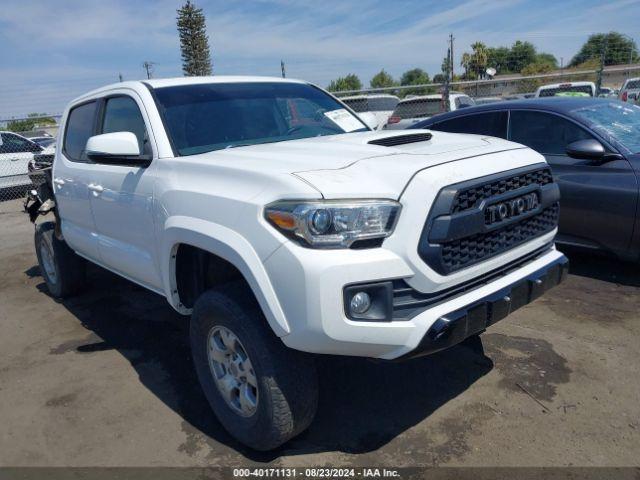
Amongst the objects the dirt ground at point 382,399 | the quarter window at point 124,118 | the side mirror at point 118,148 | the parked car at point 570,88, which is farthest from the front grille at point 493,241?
the parked car at point 570,88

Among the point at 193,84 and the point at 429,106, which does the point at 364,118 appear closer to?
the point at 193,84

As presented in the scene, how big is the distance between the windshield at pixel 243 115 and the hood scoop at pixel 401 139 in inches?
32.7

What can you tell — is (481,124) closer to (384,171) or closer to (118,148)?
(384,171)

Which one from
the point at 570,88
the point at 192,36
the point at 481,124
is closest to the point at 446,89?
the point at 570,88

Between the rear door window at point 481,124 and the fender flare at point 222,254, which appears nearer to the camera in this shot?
the fender flare at point 222,254

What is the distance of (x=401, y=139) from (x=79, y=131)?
3.01 m

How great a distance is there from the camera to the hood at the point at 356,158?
2.35 m

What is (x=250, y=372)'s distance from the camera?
2650 mm

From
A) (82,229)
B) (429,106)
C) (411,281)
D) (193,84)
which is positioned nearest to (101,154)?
(193,84)

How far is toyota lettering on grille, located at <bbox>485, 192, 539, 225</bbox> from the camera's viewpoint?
2568 millimetres

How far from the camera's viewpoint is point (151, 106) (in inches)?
134

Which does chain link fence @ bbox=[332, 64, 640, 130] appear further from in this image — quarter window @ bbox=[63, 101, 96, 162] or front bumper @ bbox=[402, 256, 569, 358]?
front bumper @ bbox=[402, 256, 569, 358]

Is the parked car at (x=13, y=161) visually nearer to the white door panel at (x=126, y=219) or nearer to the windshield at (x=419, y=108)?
the windshield at (x=419, y=108)

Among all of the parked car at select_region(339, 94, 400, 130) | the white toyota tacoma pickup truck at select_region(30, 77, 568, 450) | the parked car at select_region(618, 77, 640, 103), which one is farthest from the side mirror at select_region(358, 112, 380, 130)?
the parked car at select_region(618, 77, 640, 103)
